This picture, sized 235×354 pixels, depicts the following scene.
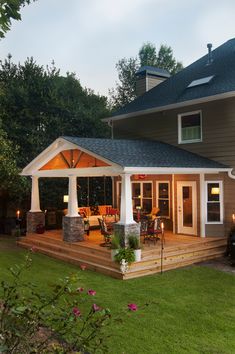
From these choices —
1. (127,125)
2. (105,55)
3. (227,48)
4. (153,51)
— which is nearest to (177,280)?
(127,125)

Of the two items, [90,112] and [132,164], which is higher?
[90,112]

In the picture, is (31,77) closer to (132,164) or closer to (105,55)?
(132,164)

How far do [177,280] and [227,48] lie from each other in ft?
40.5

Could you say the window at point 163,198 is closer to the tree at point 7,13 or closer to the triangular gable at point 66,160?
the triangular gable at point 66,160

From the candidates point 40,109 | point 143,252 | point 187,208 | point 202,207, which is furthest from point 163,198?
point 40,109

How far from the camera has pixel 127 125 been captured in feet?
55.7

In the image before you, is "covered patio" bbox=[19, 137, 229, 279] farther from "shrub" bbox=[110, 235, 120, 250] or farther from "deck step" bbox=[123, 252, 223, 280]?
"shrub" bbox=[110, 235, 120, 250]

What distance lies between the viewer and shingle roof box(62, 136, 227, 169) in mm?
10734

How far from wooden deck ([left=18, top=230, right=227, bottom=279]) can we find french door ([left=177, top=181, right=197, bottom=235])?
560 millimetres

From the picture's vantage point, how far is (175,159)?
12328mm

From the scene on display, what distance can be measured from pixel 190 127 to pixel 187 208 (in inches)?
130

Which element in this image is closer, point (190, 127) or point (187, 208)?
point (187, 208)

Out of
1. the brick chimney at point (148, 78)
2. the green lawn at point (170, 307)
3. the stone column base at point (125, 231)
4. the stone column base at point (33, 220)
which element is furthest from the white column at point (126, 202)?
the brick chimney at point (148, 78)

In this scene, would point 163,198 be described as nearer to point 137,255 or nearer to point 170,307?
point 137,255
